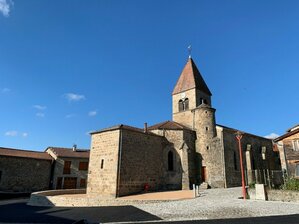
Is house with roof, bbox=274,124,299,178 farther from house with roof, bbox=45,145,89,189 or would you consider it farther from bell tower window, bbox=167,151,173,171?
house with roof, bbox=45,145,89,189

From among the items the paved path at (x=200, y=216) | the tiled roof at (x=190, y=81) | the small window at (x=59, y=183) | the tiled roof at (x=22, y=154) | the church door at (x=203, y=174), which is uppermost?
the tiled roof at (x=190, y=81)

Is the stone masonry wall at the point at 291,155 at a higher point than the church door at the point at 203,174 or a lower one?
higher

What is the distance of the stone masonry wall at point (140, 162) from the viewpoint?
60.5ft

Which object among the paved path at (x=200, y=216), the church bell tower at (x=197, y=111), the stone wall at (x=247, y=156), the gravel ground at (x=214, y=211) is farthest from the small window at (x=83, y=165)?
the gravel ground at (x=214, y=211)

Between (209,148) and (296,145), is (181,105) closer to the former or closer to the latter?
(209,148)

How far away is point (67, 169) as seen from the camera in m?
30.6

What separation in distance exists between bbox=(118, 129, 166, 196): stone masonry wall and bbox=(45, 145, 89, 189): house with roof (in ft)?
46.7

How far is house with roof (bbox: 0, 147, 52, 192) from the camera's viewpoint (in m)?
25.5

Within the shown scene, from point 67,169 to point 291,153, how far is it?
25.9 meters

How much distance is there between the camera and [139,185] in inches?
762

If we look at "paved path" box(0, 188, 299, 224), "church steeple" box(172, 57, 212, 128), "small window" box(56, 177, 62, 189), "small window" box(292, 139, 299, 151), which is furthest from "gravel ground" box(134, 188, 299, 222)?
"small window" box(56, 177, 62, 189)

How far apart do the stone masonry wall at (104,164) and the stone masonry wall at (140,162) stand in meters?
0.58

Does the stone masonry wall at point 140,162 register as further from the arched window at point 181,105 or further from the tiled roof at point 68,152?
the tiled roof at point 68,152

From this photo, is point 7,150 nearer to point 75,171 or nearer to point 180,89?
point 75,171
